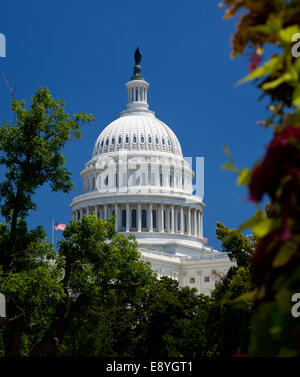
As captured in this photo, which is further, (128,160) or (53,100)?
(128,160)

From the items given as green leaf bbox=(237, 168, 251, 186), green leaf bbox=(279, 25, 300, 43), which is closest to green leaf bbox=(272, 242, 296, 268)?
green leaf bbox=(237, 168, 251, 186)

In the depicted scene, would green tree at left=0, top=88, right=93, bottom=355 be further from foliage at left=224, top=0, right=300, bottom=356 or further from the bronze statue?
the bronze statue

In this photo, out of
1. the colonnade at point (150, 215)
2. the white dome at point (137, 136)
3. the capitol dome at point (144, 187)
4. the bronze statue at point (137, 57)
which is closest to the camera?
the capitol dome at point (144, 187)

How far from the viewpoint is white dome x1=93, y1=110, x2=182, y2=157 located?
158 meters

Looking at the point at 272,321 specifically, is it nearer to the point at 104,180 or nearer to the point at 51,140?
the point at 51,140

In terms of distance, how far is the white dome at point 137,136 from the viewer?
6206 inches

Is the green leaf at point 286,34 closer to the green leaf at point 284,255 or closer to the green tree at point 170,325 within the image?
the green leaf at point 284,255

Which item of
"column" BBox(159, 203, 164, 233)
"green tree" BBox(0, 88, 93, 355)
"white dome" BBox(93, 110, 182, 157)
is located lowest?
"green tree" BBox(0, 88, 93, 355)

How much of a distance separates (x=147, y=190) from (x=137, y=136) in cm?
1501

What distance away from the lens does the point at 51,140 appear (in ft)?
109

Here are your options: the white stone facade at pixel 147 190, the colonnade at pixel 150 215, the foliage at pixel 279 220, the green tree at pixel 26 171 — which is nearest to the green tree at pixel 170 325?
the green tree at pixel 26 171
